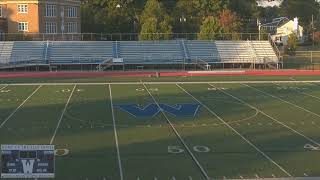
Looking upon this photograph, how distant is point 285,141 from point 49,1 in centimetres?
5379

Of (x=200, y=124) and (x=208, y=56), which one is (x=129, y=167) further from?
(x=208, y=56)

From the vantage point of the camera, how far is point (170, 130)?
67.7ft

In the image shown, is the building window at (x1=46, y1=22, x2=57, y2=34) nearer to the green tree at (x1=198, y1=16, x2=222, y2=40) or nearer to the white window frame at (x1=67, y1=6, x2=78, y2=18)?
the white window frame at (x1=67, y1=6, x2=78, y2=18)

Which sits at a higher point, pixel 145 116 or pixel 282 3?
pixel 282 3

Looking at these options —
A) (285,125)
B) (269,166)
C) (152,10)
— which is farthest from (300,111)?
(152,10)

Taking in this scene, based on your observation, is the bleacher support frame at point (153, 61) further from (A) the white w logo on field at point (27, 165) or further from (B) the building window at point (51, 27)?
(A) the white w logo on field at point (27, 165)

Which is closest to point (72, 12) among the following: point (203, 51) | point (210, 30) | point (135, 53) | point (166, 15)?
point (166, 15)

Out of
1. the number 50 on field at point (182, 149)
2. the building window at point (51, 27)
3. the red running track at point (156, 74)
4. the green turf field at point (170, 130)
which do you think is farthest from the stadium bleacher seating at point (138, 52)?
the number 50 on field at point (182, 149)

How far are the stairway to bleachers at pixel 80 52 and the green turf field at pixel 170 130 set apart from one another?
16.4 metres

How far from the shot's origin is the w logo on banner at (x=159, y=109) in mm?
24203

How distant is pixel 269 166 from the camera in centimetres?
1541

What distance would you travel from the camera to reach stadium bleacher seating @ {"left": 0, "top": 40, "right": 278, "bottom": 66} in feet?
167

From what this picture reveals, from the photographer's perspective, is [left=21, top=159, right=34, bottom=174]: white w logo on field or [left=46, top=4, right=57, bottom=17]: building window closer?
[left=21, top=159, right=34, bottom=174]: white w logo on field

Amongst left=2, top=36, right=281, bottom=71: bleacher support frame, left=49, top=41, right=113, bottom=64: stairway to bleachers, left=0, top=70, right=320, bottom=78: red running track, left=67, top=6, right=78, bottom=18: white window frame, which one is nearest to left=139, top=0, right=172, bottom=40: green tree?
left=2, top=36, right=281, bottom=71: bleacher support frame
